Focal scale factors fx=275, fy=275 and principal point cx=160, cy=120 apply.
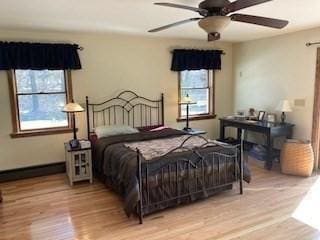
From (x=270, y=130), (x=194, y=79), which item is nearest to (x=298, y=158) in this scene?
(x=270, y=130)

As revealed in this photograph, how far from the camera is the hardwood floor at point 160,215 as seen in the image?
9.41 ft

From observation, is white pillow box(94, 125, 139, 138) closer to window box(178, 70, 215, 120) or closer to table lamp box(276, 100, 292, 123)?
window box(178, 70, 215, 120)

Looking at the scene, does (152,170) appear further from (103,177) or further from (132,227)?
(103,177)

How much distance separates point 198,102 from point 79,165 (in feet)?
9.71

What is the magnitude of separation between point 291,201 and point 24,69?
431cm

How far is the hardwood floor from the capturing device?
2.87 metres

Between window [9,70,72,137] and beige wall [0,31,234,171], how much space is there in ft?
0.41

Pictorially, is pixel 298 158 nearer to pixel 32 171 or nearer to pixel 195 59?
pixel 195 59

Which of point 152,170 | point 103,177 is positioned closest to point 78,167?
point 103,177

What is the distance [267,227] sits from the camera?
2943 mm

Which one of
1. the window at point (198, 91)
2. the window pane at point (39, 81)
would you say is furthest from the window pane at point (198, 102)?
the window pane at point (39, 81)

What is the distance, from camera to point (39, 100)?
4648 millimetres

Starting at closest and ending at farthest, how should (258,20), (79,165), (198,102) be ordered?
1. (258,20)
2. (79,165)
3. (198,102)

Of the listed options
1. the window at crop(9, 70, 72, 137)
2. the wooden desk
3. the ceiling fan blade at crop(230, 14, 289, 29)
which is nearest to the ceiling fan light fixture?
the ceiling fan blade at crop(230, 14, 289, 29)
